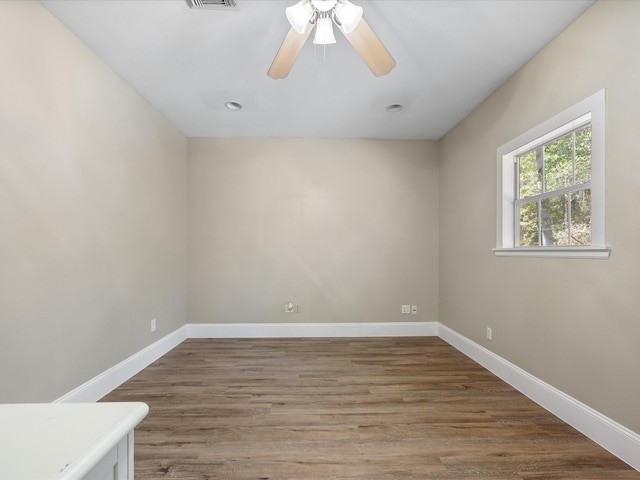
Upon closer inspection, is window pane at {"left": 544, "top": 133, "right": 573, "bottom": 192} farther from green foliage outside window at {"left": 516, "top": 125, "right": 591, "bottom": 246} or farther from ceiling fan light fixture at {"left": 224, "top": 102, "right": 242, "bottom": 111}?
ceiling fan light fixture at {"left": 224, "top": 102, "right": 242, "bottom": 111}

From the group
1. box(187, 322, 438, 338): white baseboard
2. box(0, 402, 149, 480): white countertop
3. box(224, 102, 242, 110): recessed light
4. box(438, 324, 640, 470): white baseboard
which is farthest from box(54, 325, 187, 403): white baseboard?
box(438, 324, 640, 470): white baseboard

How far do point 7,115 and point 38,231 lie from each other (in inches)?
25.4

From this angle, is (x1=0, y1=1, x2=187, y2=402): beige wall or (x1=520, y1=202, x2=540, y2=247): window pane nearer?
(x1=0, y1=1, x2=187, y2=402): beige wall

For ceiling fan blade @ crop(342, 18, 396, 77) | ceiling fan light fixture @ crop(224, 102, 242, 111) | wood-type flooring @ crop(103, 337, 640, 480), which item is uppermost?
ceiling fan light fixture @ crop(224, 102, 242, 111)

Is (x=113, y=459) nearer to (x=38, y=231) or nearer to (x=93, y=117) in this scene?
(x=38, y=231)

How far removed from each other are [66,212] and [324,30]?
79.2 inches

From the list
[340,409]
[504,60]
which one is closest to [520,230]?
[504,60]

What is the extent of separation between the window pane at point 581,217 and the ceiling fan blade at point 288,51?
6.69ft

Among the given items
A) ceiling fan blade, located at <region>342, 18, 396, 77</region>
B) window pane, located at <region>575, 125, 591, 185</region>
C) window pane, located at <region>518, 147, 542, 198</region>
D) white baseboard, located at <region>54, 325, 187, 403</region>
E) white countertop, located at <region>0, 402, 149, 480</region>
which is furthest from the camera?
window pane, located at <region>518, 147, 542, 198</region>

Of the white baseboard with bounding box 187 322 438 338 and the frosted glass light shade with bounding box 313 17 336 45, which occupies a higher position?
the frosted glass light shade with bounding box 313 17 336 45

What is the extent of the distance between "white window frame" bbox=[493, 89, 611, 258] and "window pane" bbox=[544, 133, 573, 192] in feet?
0.21

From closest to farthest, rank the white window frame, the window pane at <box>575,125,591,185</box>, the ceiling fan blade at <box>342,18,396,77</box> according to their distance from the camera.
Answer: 1. the ceiling fan blade at <box>342,18,396,77</box>
2. the white window frame
3. the window pane at <box>575,125,591,185</box>

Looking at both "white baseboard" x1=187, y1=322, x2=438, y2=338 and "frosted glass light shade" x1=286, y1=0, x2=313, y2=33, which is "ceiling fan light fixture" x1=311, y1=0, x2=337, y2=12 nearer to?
"frosted glass light shade" x1=286, y1=0, x2=313, y2=33

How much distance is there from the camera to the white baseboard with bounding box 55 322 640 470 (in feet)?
5.47
